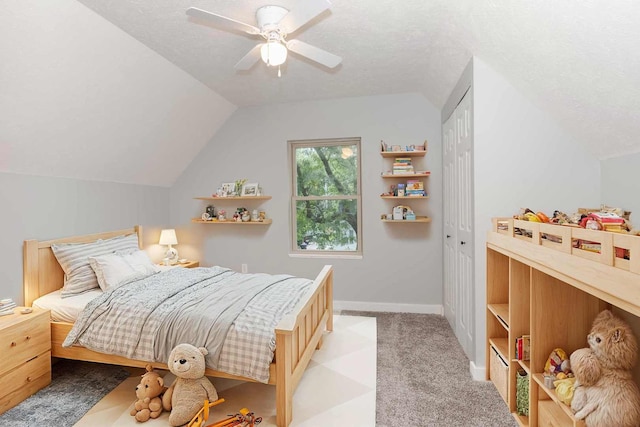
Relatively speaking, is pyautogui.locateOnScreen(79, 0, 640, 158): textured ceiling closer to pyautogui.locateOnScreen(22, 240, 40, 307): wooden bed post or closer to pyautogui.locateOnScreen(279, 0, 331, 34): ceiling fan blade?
pyautogui.locateOnScreen(279, 0, 331, 34): ceiling fan blade

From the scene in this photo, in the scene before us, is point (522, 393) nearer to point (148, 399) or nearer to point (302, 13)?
point (148, 399)

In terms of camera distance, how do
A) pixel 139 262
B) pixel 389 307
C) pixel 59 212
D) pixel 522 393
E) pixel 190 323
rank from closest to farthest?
1. pixel 522 393
2. pixel 190 323
3. pixel 59 212
4. pixel 139 262
5. pixel 389 307

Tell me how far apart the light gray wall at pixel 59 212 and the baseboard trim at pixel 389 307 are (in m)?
2.44

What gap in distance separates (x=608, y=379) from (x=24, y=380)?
333 cm

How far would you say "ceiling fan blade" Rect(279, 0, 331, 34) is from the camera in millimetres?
1843

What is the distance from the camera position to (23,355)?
2307 millimetres

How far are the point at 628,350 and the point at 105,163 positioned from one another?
410 centimetres

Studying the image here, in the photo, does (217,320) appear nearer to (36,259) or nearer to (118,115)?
(36,259)

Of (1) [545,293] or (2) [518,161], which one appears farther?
(2) [518,161]

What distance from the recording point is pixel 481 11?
2.06m

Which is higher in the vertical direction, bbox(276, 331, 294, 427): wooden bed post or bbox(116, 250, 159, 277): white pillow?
bbox(116, 250, 159, 277): white pillow

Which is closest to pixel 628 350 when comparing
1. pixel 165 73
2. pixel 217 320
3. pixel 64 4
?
pixel 217 320

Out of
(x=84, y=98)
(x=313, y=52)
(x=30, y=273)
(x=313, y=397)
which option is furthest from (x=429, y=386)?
(x=84, y=98)

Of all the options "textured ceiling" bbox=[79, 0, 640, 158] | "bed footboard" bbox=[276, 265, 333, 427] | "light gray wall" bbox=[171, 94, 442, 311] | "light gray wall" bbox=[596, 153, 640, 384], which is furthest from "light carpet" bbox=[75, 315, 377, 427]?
"textured ceiling" bbox=[79, 0, 640, 158]
